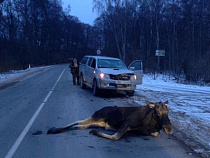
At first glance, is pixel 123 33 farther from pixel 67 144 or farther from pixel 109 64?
pixel 67 144

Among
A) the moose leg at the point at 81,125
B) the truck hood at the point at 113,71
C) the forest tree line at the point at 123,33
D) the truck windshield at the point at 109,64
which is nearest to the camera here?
the moose leg at the point at 81,125

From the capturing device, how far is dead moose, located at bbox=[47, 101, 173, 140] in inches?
196

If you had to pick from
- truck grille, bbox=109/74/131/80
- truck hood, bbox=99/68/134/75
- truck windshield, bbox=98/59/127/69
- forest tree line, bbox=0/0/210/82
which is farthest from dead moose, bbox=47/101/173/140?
forest tree line, bbox=0/0/210/82

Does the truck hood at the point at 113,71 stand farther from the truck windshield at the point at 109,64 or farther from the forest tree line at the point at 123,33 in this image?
the forest tree line at the point at 123,33

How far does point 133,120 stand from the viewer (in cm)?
529

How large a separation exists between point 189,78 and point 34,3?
4458cm

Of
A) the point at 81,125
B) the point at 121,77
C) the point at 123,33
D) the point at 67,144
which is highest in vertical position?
the point at 123,33

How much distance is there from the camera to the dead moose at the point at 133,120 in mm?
4977

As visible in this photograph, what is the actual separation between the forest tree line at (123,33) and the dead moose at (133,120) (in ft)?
49.7

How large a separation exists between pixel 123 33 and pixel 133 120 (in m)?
31.8

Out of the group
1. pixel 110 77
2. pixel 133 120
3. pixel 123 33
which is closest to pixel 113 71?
pixel 110 77

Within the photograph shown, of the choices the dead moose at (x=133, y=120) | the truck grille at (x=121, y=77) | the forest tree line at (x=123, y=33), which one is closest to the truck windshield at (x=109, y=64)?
the truck grille at (x=121, y=77)

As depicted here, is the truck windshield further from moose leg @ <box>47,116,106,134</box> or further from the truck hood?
moose leg @ <box>47,116,106,134</box>

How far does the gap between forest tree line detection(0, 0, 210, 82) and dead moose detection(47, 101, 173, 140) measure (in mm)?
15160
